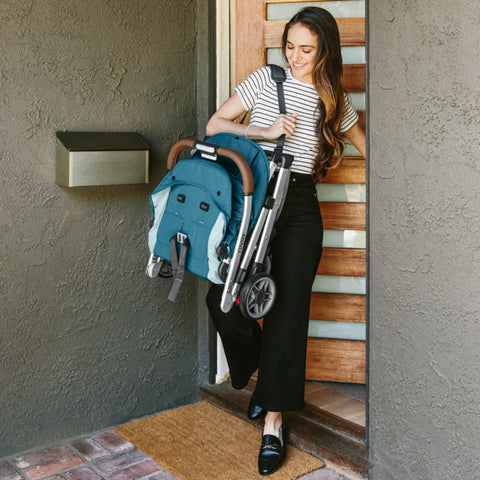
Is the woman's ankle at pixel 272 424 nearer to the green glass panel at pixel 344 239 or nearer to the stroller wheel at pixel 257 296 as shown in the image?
the stroller wheel at pixel 257 296

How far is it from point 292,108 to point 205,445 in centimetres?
166

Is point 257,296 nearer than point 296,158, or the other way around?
point 257,296

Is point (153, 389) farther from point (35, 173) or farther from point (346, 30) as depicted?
point (346, 30)

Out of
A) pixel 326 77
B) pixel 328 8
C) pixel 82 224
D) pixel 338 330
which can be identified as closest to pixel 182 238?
pixel 82 224

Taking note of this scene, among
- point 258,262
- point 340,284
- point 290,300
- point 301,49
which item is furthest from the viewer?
point 340,284

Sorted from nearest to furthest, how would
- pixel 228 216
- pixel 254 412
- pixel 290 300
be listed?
1. pixel 228 216
2. pixel 290 300
3. pixel 254 412

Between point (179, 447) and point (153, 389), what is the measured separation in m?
0.50

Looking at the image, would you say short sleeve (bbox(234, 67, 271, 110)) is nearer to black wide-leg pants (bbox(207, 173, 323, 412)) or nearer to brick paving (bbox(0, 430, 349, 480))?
black wide-leg pants (bbox(207, 173, 323, 412))

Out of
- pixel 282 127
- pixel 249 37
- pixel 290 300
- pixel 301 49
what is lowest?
pixel 290 300

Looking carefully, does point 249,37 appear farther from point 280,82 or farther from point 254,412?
point 254,412

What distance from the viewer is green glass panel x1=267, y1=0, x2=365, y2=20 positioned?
3.42 metres

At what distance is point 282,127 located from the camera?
8.89 ft

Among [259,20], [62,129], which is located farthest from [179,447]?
[259,20]

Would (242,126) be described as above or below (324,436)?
above
